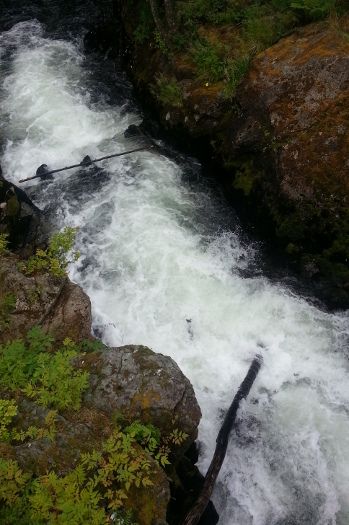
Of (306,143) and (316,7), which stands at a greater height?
(316,7)

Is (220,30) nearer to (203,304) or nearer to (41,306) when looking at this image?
(203,304)

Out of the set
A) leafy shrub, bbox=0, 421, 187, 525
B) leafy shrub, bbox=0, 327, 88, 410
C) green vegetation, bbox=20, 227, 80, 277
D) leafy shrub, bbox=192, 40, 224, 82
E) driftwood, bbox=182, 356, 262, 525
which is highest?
leafy shrub, bbox=192, 40, 224, 82

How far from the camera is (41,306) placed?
8039 mm

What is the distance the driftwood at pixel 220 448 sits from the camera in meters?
6.75

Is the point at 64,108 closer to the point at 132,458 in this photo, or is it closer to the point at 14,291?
the point at 14,291

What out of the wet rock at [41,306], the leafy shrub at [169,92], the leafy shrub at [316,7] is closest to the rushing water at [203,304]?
the wet rock at [41,306]

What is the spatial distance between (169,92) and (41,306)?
812 cm

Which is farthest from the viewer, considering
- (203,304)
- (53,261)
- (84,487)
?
(203,304)

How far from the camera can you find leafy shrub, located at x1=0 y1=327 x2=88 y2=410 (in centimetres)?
661

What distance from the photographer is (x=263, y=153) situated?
10961mm

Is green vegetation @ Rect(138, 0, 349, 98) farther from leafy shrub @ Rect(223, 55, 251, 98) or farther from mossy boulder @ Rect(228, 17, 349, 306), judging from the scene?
mossy boulder @ Rect(228, 17, 349, 306)

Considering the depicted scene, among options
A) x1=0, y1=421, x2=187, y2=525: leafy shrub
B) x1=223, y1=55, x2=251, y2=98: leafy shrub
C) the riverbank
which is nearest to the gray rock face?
x1=0, y1=421, x2=187, y2=525: leafy shrub

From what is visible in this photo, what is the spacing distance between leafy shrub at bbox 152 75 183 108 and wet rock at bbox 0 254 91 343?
7125 millimetres

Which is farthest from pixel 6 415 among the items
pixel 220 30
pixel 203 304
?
pixel 220 30
